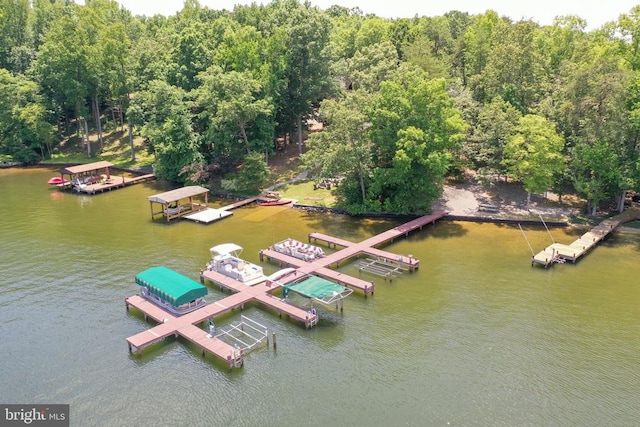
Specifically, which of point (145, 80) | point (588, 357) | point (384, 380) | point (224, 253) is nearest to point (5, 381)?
point (224, 253)

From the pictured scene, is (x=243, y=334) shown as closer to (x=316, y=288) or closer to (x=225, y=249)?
(x=316, y=288)

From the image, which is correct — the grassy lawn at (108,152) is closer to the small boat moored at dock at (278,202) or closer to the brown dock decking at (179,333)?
the small boat moored at dock at (278,202)

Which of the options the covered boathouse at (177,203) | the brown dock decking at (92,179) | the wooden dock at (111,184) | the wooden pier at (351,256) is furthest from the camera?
the brown dock decking at (92,179)

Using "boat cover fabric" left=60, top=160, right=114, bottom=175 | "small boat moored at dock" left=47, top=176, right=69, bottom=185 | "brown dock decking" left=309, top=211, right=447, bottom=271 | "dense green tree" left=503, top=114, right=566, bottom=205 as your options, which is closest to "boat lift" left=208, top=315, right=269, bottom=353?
"brown dock decking" left=309, top=211, right=447, bottom=271

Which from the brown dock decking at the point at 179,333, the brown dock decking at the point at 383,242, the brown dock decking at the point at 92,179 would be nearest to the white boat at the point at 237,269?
the brown dock decking at the point at 179,333

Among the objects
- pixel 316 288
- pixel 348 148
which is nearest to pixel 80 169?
pixel 348 148

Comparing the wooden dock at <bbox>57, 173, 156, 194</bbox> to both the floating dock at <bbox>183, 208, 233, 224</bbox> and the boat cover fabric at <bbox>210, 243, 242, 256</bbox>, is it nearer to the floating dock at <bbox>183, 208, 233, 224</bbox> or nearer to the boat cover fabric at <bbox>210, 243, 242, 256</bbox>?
the floating dock at <bbox>183, 208, 233, 224</bbox>
